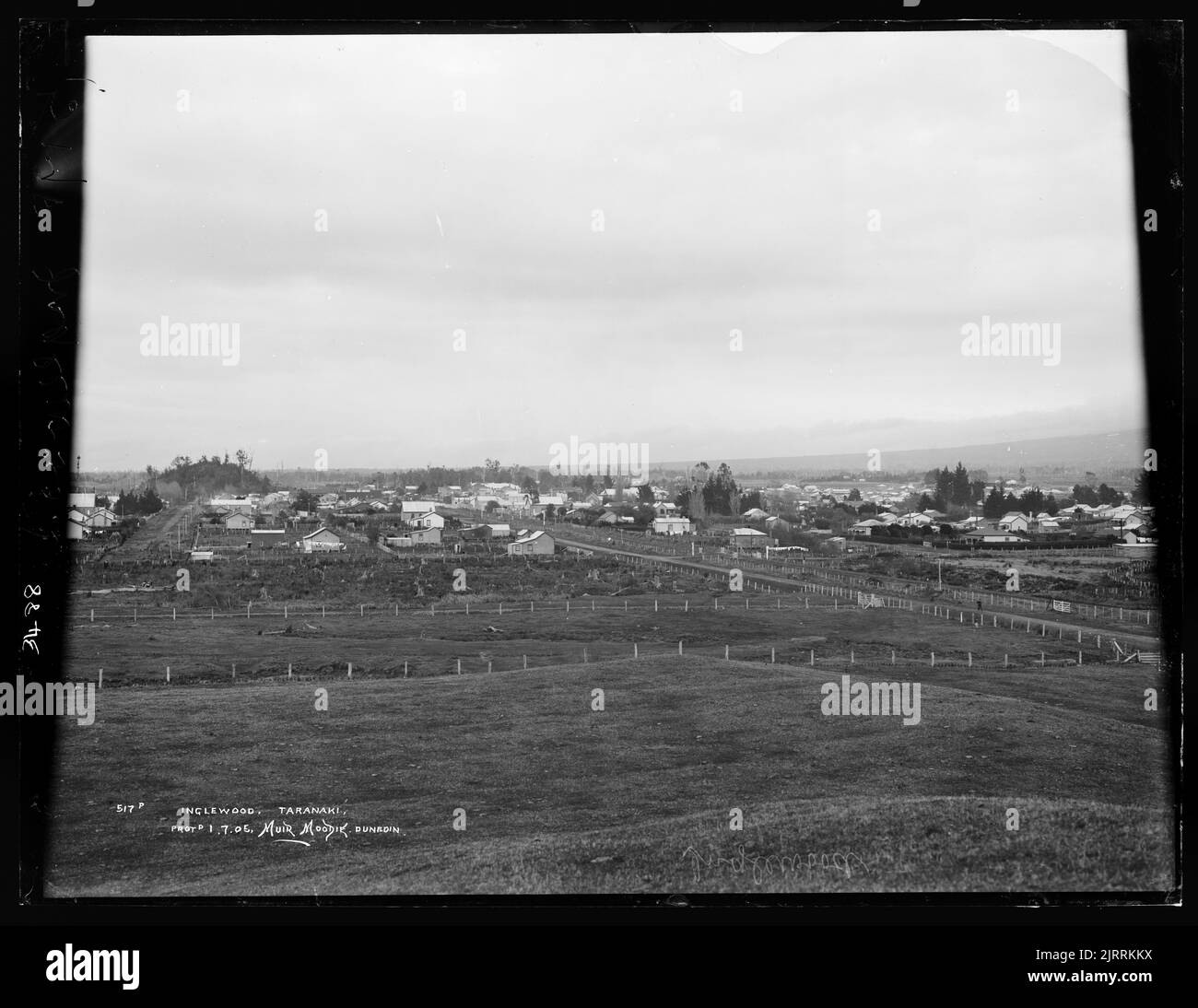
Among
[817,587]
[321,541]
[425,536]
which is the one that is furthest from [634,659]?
[321,541]

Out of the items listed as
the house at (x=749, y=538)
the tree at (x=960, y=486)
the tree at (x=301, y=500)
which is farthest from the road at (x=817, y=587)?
the tree at (x=301, y=500)

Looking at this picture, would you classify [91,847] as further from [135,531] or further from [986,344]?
[986,344]

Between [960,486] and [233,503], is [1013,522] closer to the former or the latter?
[960,486]

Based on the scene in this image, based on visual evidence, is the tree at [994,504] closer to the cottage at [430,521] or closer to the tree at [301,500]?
the cottage at [430,521]

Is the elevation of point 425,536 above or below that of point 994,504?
below
